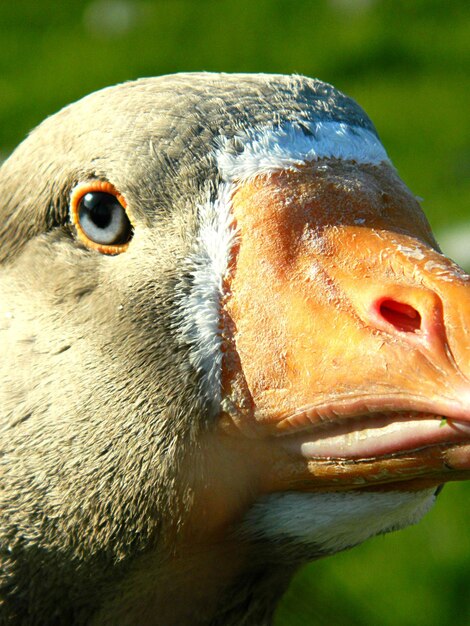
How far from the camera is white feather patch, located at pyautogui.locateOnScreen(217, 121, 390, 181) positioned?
239 centimetres

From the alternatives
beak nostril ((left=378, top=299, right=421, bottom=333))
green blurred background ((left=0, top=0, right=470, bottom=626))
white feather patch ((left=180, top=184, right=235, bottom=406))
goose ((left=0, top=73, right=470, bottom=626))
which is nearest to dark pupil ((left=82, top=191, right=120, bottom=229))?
goose ((left=0, top=73, right=470, bottom=626))

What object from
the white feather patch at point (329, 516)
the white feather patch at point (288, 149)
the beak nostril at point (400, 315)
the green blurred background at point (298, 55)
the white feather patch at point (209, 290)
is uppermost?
the green blurred background at point (298, 55)

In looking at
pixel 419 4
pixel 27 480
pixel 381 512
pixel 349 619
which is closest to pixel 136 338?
pixel 27 480

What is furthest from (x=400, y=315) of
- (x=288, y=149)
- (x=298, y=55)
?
(x=298, y=55)

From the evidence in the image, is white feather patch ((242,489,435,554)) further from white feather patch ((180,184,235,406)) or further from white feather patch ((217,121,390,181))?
white feather patch ((217,121,390,181))

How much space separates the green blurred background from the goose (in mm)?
4565

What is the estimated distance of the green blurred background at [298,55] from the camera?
26.9 feet

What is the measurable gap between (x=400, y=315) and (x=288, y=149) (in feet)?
1.73

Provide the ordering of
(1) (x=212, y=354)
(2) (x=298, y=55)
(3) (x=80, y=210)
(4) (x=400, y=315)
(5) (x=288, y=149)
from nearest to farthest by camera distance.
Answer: (4) (x=400, y=315)
(1) (x=212, y=354)
(5) (x=288, y=149)
(3) (x=80, y=210)
(2) (x=298, y=55)

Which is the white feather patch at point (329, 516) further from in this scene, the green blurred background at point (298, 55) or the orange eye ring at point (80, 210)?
the green blurred background at point (298, 55)

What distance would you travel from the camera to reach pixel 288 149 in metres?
2.43

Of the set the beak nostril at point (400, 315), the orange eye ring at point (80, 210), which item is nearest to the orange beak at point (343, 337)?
the beak nostril at point (400, 315)

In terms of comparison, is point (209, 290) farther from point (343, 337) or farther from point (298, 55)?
point (298, 55)

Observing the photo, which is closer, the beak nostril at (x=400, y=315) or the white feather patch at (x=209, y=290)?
the beak nostril at (x=400, y=315)
